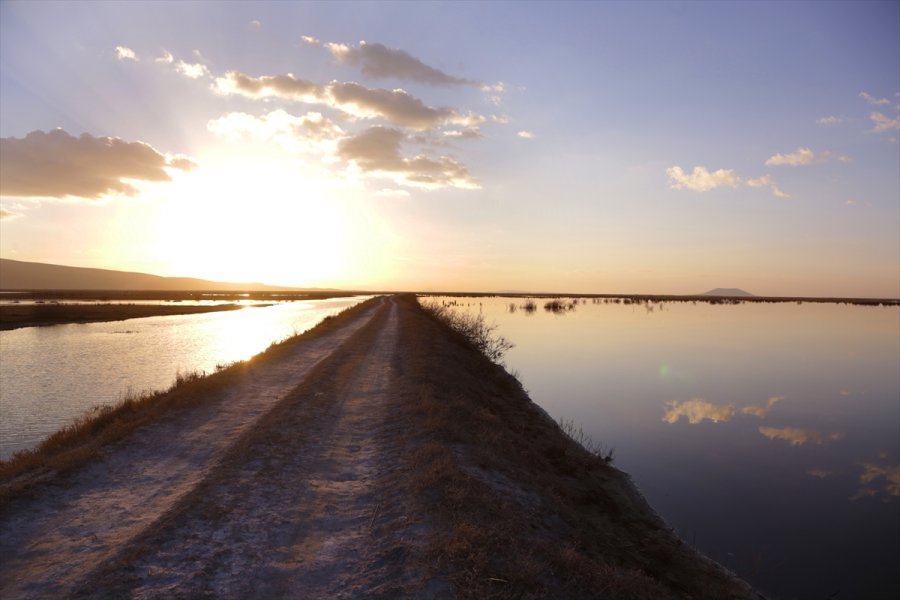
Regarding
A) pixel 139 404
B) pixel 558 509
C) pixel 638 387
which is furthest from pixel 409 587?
pixel 638 387

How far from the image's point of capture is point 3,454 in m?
12.8

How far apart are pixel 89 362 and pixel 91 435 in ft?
68.6

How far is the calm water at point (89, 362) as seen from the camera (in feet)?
56.2

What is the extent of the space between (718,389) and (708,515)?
1551cm

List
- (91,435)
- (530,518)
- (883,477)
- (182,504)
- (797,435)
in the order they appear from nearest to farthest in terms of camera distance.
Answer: (182,504)
(530,518)
(91,435)
(883,477)
(797,435)

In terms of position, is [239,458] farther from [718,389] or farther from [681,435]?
[718,389]

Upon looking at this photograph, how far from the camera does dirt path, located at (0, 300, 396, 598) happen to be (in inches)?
236

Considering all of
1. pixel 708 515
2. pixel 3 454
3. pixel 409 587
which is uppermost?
pixel 409 587

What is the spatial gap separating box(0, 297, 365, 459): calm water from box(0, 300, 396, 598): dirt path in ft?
19.5

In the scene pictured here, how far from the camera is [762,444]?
17125 mm

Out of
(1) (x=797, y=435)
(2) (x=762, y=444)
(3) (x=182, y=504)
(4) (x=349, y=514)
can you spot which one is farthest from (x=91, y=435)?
(1) (x=797, y=435)

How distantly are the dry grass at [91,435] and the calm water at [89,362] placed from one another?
1.91 metres

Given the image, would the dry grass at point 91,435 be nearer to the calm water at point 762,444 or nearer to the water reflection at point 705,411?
the calm water at point 762,444

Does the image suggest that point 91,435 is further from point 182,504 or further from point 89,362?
point 89,362
